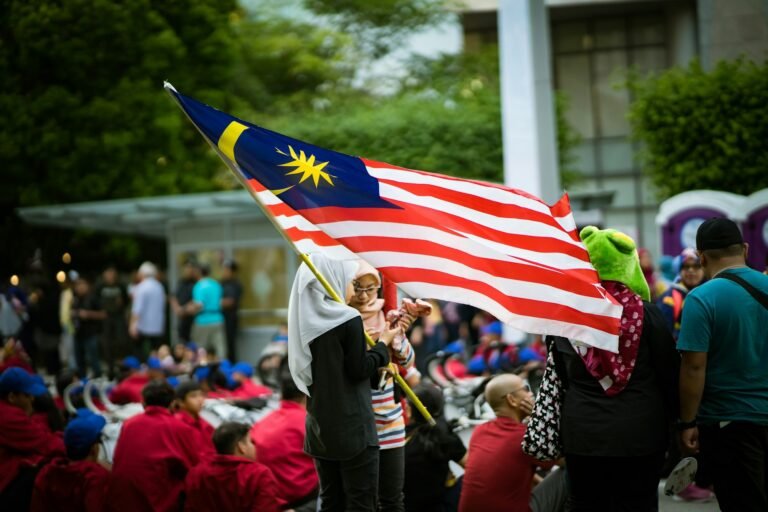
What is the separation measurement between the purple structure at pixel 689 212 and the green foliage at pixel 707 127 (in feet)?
1.82

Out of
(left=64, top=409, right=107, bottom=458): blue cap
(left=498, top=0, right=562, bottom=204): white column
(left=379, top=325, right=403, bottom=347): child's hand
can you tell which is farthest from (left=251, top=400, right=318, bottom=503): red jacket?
(left=498, top=0, right=562, bottom=204): white column

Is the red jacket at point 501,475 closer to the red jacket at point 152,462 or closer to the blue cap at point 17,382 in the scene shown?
the red jacket at point 152,462

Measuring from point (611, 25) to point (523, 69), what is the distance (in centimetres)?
2188

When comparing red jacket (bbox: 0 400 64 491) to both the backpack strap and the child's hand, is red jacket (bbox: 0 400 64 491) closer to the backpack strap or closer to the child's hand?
the child's hand

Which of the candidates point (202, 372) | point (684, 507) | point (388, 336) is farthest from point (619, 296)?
point (202, 372)

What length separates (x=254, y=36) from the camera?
3819 centimetres

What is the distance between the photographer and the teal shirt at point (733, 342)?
502 cm

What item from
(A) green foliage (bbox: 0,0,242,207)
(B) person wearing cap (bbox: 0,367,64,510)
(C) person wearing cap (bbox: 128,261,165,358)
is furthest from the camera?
(C) person wearing cap (bbox: 128,261,165,358)

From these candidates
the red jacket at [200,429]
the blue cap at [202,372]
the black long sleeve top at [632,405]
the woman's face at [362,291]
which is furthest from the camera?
the blue cap at [202,372]

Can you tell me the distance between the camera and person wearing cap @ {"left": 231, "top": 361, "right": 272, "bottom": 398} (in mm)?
10902

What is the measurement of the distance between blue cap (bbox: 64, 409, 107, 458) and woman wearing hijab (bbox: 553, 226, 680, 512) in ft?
10.6

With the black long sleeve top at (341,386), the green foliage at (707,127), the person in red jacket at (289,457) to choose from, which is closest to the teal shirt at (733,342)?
the black long sleeve top at (341,386)

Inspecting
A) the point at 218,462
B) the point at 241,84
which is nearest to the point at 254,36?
the point at 241,84

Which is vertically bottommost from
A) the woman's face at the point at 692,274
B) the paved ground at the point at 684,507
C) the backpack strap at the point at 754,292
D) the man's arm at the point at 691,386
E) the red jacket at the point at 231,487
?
the paved ground at the point at 684,507
